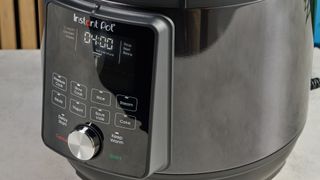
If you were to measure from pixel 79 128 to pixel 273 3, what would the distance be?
0.73ft

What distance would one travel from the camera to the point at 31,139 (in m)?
0.85

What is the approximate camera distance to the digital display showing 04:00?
550mm

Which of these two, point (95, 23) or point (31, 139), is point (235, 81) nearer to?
point (95, 23)

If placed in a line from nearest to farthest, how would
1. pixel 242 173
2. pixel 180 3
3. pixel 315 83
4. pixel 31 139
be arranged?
pixel 180 3, pixel 242 173, pixel 31 139, pixel 315 83

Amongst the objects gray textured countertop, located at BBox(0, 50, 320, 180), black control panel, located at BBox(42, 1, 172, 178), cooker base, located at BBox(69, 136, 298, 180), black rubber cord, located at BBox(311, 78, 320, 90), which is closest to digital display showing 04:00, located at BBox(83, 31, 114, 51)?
black control panel, located at BBox(42, 1, 172, 178)

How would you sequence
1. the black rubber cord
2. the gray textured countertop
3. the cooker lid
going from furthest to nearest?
1. the black rubber cord
2. the gray textured countertop
3. the cooker lid

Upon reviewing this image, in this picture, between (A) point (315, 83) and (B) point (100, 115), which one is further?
(A) point (315, 83)

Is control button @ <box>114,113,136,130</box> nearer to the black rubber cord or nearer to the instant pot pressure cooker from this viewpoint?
the instant pot pressure cooker

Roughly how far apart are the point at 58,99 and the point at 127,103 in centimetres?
8

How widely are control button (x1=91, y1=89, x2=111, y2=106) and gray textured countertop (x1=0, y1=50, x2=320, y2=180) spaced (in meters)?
0.22

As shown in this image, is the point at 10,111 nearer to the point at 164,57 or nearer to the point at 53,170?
the point at 53,170

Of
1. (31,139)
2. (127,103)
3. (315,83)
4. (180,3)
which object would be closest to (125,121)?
(127,103)

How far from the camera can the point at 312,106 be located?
937 mm

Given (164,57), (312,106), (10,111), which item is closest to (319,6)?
(312,106)
